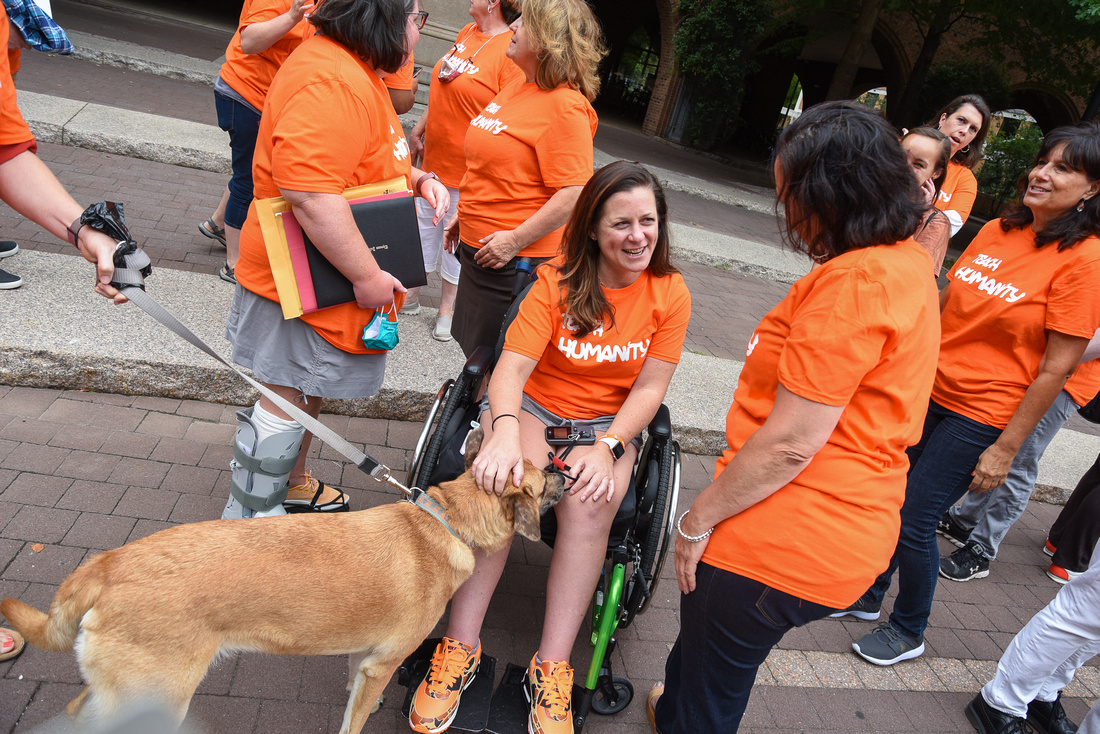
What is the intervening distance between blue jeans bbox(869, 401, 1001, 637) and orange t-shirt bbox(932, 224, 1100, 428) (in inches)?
3.0

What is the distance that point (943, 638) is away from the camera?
3.57 metres

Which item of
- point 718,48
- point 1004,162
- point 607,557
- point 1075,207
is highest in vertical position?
point 718,48

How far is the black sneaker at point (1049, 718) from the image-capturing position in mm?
2971

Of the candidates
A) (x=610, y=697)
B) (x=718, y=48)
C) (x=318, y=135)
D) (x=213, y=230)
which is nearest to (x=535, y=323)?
(x=318, y=135)

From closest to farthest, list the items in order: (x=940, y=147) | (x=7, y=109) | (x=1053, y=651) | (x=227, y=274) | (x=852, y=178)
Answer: (x=852, y=178), (x=7, y=109), (x=1053, y=651), (x=940, y=147), (x=227, y=274)

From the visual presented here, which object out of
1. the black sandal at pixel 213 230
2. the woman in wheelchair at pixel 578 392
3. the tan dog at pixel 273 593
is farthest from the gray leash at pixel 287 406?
the black sandal at pixel 213 230

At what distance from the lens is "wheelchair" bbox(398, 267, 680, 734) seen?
244 cm

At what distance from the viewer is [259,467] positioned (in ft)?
→ 8.36

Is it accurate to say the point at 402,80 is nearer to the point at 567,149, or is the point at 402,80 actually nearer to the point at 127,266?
the point at 567,149

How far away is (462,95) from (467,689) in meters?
3.12

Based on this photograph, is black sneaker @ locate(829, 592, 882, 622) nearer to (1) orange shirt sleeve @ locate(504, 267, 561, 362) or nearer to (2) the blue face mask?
(1) orange shirt sleeve @ locate(504, 267, 561, 362)

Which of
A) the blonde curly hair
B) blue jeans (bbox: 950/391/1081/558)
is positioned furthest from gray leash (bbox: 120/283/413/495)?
blue jeans (bbox: 950/391/1081/558)

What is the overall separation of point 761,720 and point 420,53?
1156cm

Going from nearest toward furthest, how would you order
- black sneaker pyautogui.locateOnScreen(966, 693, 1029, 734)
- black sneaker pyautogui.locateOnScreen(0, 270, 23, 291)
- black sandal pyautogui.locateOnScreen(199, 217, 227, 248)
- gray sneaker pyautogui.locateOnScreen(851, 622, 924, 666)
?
1. black sneaker pyautogui.locateOnScreen(966, 693, 1029, 734)
2. gray sneaker pyautogui.locateOnScreen(851, 622, 924, 666)
3. black sneaker pyautogui.locateOnScreen(0, 270, 23, 291)
4. black sandal pyautogui.locateOnScreen(199, 217, 227, 248)
